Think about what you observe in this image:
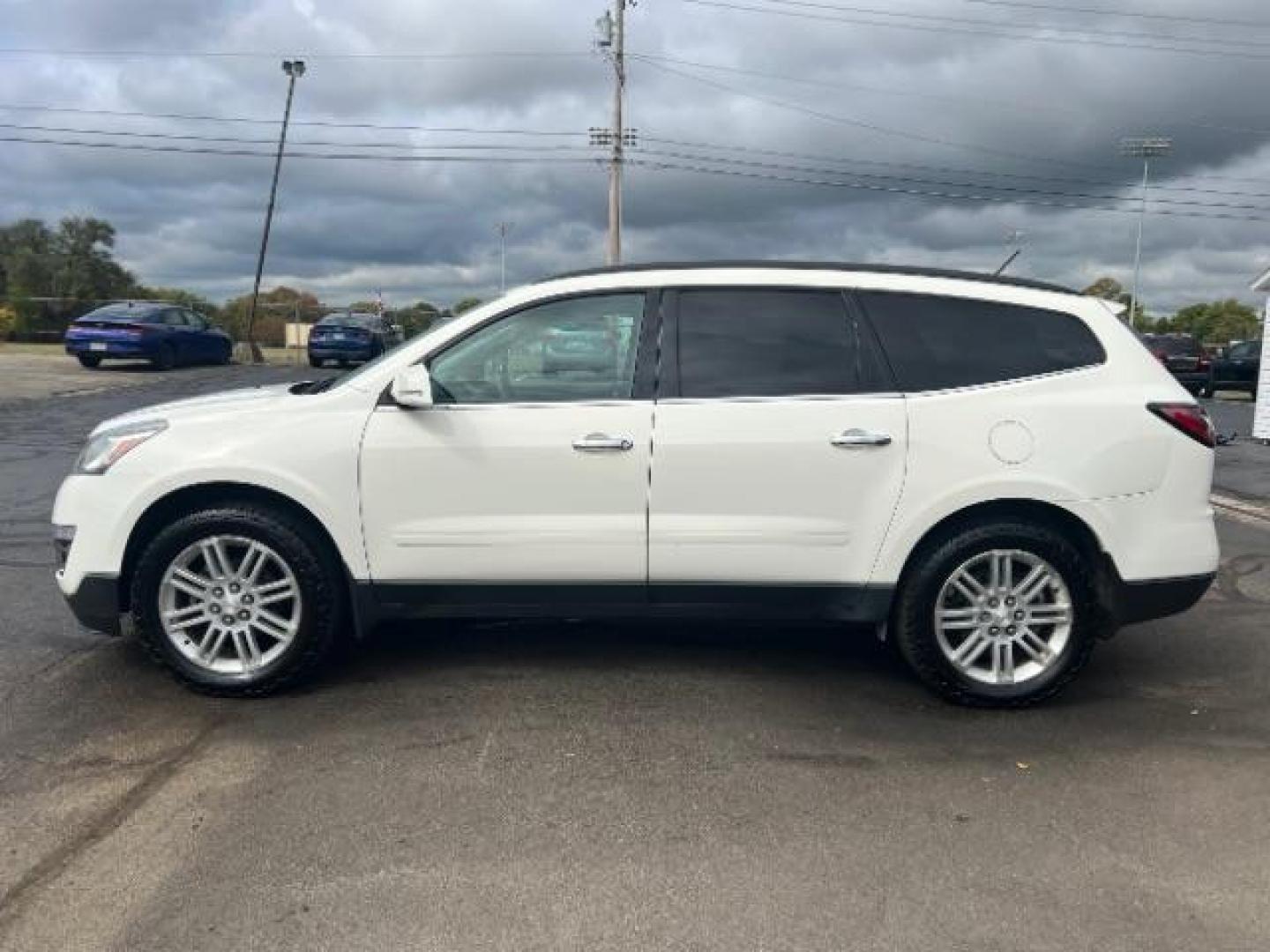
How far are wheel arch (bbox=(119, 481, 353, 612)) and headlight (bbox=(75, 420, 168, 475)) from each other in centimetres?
25

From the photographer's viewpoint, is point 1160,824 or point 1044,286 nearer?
point 1160,824

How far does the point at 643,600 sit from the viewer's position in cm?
445

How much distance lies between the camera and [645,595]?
4441 mm

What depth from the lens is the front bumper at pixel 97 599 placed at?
441cm

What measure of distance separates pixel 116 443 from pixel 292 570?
3.01 feet

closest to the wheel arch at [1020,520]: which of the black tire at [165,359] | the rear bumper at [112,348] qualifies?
the rear bumper at [112,348]

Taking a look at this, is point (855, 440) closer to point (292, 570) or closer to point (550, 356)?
point (550, 356)

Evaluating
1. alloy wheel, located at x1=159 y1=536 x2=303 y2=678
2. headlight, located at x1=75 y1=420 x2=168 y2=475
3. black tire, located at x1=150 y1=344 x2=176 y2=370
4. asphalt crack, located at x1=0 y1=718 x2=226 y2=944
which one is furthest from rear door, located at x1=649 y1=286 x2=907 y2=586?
black tire, located at x1=150 y1=344 x2=176 y2=370

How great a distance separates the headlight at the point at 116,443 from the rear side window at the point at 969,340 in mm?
3040

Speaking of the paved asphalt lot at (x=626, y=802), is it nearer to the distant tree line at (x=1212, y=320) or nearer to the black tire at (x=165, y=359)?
the black tire at (x=165, y=359)

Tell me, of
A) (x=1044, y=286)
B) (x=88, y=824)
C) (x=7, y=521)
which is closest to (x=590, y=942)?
(x=88, y=824)

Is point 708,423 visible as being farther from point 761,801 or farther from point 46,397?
point 46,397

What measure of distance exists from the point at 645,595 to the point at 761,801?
111 cm

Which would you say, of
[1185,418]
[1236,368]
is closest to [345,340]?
[1236,368]
